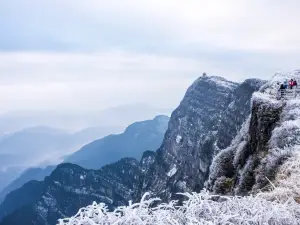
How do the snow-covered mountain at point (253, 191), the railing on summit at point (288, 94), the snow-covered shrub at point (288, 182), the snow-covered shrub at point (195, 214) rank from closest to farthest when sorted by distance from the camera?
the snow-covered shrub at point (195, 214) < the snow-covered mountain at point (253, 191) < the snow-covered shrub at point (288, 182) < the railing on summit at point (288, 94)

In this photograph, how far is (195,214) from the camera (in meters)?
9.44

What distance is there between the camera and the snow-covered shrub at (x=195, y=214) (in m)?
8.55

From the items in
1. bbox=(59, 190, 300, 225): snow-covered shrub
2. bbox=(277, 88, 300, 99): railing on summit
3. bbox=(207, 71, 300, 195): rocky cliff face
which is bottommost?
bbox=(207, 71, 300, 195): rocky cliff face

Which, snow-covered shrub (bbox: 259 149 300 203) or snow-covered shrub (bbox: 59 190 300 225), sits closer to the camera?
snow-covered shrub (bbox: 59 190 300 225)

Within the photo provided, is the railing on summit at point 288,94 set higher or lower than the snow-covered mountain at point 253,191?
higher

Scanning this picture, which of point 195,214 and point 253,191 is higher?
point 195,214

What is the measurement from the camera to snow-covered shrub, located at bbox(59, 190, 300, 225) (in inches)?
337

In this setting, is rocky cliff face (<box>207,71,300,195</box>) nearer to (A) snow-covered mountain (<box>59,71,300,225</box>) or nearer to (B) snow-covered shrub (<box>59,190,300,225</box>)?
(A) snow-covered mountain (<box>59,71,300,225</box>)

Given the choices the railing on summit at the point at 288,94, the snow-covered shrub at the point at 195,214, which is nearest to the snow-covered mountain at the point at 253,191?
the snow-covered shrub at the point at 195,214

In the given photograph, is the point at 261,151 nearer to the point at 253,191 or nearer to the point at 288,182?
the point at 253,191

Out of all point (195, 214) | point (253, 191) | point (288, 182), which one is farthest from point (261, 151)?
point (195, 214)

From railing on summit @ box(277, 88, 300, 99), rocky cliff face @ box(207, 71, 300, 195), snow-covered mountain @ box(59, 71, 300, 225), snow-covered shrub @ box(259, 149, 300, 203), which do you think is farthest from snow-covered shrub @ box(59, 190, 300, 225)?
railing on summit @ box(277, 88, 300, 99)

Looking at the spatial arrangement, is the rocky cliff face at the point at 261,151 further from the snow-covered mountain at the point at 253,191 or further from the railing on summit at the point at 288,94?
the railing on summit at the point at 288,94

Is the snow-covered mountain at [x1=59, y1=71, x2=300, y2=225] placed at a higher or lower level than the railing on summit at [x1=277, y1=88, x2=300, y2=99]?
lower
